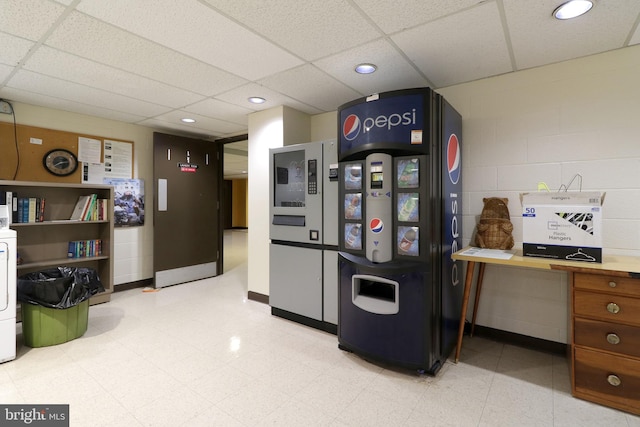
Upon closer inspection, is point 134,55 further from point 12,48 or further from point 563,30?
point 563,30

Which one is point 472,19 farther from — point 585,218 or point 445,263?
point 445,263

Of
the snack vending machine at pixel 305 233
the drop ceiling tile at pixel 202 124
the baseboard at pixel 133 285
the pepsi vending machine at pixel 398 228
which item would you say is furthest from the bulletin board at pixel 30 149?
the pepsi vending machine at pixel 398 228

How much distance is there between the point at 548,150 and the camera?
2539mm

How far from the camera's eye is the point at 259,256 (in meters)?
3.92

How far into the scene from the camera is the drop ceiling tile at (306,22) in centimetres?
179

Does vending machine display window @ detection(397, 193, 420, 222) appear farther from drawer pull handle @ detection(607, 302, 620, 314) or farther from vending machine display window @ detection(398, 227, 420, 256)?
drawer pull handle @ detection(607, 302, 620, 314)

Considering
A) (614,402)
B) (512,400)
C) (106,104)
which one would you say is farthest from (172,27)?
(614,402)

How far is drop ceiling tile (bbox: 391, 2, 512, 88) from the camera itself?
1918 millimetres

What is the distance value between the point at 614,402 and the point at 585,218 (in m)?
1.12

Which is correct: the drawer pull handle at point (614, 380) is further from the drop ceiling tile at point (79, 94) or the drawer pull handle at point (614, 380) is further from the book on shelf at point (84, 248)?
the book on shelf at point (84, 248)

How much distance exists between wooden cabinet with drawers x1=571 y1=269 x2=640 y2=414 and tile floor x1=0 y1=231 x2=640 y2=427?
0.11 m

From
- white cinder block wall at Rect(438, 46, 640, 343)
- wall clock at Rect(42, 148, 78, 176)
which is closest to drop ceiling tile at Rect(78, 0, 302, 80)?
white cinder block wall at Rect(438, 46, 640, 343)

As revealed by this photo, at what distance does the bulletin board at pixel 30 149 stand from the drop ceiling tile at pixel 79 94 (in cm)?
63

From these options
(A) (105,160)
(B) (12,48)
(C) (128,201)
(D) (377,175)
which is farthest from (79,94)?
(D) (377,175)
